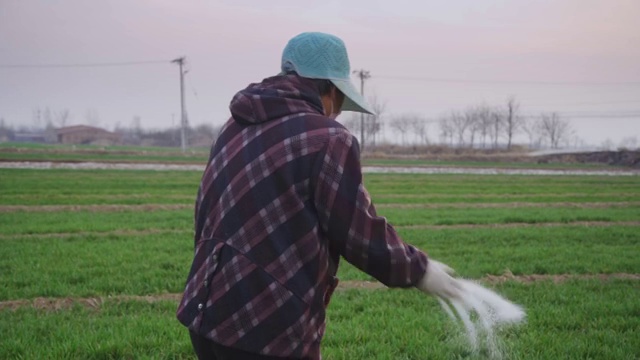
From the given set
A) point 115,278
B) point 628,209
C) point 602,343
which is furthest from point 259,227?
point 628,209

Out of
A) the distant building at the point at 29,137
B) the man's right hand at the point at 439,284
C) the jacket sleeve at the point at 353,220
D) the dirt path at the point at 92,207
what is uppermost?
the distant building at the point at 29,137

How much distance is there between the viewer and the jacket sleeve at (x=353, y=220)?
6.44 ft

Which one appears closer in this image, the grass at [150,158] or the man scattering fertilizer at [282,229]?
the man scattering fertilizer at [282,229]

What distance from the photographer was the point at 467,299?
2188mm

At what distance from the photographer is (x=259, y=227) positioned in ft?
6.49

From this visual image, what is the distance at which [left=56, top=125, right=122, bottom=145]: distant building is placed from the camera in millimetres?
127688

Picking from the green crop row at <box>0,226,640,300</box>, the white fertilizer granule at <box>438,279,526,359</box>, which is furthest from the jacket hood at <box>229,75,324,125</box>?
the green crop row at <box>0,226,640,300</box>

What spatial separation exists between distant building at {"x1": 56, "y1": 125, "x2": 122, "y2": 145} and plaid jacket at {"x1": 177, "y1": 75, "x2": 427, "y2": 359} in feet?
434

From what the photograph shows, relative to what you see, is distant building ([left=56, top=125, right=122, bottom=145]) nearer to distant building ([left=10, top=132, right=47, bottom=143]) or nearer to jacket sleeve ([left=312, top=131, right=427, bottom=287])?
distant building ([left=10, top=132, right=47, bottom=143])

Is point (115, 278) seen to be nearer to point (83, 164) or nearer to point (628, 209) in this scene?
point (628, 209)

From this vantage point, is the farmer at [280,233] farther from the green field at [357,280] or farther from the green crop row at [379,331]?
the green field at [357,280]

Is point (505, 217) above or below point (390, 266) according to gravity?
below

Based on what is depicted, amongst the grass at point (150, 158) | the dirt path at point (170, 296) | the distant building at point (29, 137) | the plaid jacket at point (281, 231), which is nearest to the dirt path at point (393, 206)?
the dirt path at point (170, 296)

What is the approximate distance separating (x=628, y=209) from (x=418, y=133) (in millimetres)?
100071
